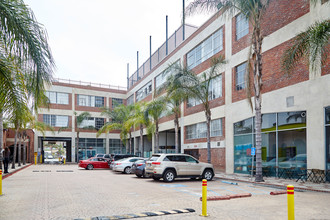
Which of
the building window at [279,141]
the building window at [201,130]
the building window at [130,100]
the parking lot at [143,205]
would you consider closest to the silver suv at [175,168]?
the building window at [279,141]

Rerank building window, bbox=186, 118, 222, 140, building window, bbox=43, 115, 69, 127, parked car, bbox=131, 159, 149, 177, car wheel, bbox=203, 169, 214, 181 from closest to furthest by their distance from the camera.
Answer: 1. car wheel, bbox=203, 169, 214, 181
2. parked car, bbox=131, 159, 149, 177
3. building window, bbox=186, 118, 222, 140
4. building window, bbox=43, 115, 69, 127

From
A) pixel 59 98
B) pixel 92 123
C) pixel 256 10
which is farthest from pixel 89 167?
pixel 59 98

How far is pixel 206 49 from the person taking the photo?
98.4 feet

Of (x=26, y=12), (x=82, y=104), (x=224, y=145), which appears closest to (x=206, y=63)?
(x=224, y=145)

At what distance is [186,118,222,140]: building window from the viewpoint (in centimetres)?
2723

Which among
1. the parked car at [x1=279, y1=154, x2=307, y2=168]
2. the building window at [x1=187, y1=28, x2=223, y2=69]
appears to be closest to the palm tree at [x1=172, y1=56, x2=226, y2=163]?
the building window at [x1=187, y1=28, x2=223, y2=69]

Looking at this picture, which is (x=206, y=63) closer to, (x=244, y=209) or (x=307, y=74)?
(x=307, y=74)

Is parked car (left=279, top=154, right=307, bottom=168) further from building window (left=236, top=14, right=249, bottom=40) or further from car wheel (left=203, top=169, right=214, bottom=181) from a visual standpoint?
building window (left=236, top=14, right=249, bottom=40)

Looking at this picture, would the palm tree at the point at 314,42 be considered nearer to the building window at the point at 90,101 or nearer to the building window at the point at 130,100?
the building window at the point at 130,100

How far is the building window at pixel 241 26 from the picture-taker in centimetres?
2386

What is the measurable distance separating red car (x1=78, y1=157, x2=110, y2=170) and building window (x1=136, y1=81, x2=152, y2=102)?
1536 cm

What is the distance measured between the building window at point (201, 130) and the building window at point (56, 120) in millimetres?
26805

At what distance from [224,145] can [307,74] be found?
9732 mm

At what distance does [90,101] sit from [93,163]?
25.2 metres
